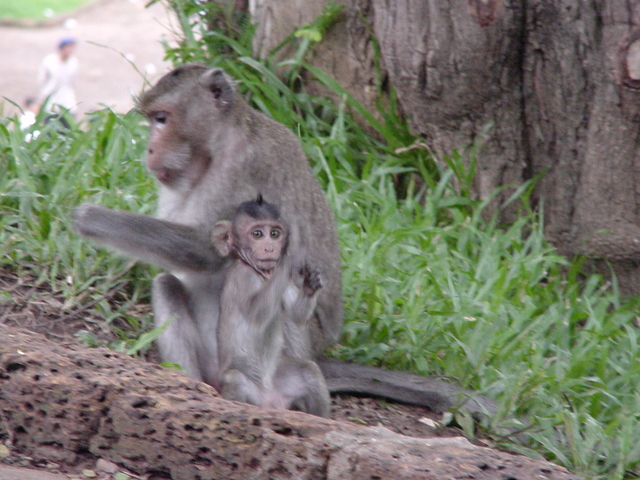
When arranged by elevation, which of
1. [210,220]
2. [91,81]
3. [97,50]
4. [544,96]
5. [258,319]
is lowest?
[258,319]

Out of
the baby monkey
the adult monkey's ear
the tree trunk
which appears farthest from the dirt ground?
the tree trunk

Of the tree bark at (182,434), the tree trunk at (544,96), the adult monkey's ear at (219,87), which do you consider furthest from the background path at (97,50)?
the tree bark at (182,434)

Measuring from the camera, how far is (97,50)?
72.4 ft

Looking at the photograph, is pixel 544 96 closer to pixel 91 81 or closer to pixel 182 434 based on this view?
pixel 182 434

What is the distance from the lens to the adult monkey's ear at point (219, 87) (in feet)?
12.4

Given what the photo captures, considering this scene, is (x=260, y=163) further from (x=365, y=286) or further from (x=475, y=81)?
(x=475, y=81)

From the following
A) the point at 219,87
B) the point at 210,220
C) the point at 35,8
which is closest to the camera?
the point at 210,220

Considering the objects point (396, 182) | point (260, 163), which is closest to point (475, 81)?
point (396, 182)

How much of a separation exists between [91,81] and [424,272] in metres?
16.1

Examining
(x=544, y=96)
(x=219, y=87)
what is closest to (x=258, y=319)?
(x=219, y=87)

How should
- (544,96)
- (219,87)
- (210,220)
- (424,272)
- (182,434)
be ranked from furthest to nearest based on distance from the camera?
1. (544,96)
2. (424,272)
3. (219,87)
4. (210,220)
5. (182,434)

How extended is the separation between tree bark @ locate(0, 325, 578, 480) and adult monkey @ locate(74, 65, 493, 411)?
0.71 m

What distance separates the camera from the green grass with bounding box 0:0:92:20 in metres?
25.7

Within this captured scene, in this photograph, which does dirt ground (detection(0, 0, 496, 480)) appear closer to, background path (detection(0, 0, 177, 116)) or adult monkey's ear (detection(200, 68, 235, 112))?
background path (detection(0, 0, 177, 116))
